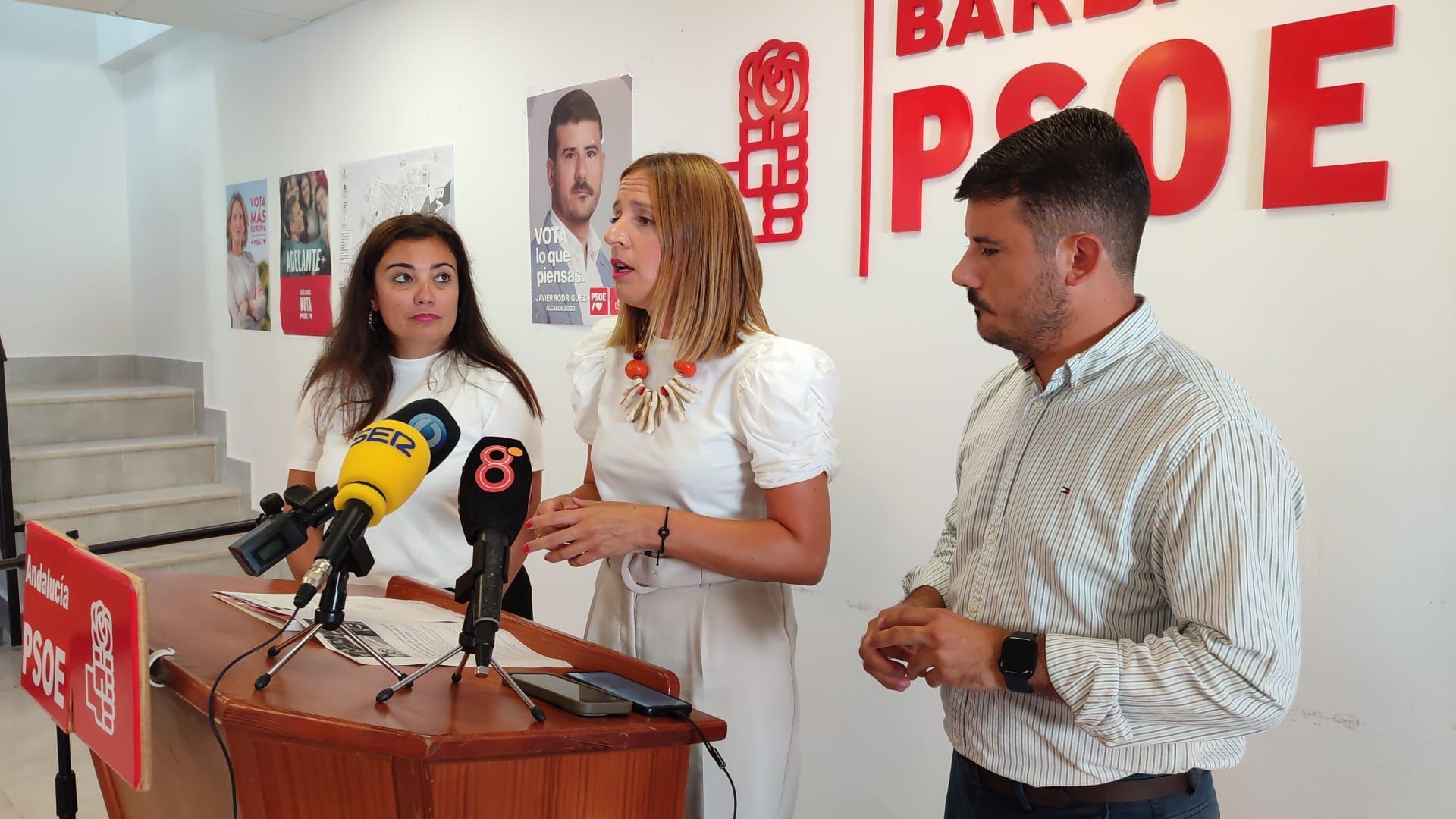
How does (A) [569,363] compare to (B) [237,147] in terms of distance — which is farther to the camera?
(B) [237,147]

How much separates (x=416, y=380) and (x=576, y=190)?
4.62 ft

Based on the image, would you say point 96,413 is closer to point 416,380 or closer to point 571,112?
point 571,112

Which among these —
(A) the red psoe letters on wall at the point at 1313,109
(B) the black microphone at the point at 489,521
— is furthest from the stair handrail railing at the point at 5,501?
(A) the red psoe letters on wall at the point at 1313,109

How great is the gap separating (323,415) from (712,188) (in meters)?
0.94

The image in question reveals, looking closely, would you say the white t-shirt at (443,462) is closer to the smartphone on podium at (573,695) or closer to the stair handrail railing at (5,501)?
the smartphone on podium at (573,695)

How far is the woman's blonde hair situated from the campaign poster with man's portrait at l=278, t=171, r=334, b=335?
3248mm

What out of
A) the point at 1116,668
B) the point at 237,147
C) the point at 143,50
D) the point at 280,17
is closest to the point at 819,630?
the point at 1116,668

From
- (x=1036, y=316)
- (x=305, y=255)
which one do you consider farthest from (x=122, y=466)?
(x=1036, y=316)

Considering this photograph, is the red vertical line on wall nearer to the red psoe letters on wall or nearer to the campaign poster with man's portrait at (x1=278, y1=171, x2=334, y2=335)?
the red psoe letters on wall

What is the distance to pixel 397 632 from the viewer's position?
1406mm

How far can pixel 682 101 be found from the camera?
2.97 meters

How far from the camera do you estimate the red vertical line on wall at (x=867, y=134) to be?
2449 mm

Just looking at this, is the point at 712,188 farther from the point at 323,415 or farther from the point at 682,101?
the point at 682,101

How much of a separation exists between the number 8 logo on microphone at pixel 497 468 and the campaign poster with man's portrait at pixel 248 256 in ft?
14.2
